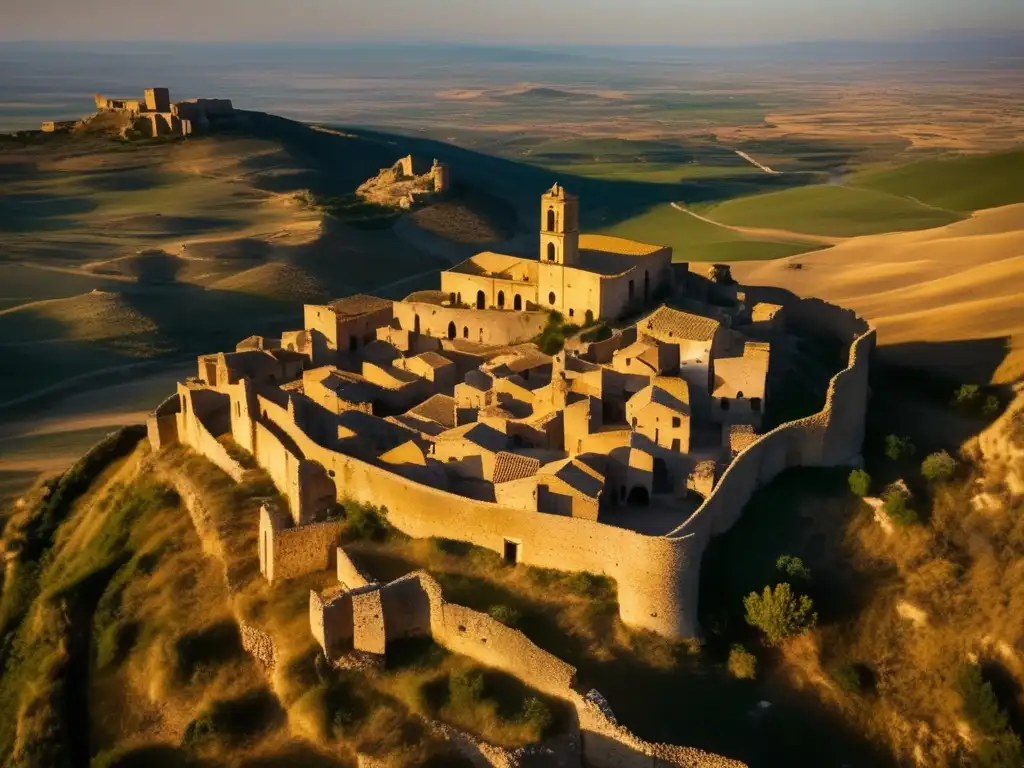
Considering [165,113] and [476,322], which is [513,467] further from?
[165,113]

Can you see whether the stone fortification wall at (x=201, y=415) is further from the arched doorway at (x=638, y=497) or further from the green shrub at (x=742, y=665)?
the green shrub at (x=742, y=665)

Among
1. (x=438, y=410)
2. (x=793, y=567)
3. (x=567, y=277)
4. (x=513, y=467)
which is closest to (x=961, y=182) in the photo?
(x=567, y=277)

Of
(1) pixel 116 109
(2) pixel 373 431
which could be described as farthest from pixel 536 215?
(2) pixel 373 431

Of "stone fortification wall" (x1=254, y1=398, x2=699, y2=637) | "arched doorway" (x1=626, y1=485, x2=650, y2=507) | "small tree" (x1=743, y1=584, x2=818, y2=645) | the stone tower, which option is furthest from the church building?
"small tree" (x1=743, y1=584, x2=818, y2=645)

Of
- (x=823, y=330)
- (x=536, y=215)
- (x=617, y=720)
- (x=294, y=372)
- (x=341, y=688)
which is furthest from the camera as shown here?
(x=536, y=215)

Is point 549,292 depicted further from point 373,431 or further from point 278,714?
point 278,714

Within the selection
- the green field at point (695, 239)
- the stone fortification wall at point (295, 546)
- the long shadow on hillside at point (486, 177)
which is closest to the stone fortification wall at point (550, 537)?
the stone fortification wall at point (295, 546)

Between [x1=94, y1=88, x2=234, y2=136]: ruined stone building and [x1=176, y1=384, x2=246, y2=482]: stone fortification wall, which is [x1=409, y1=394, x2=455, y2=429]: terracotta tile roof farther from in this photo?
[x1=94, y1=88, x2=234, y2=136]: ruined stone building
